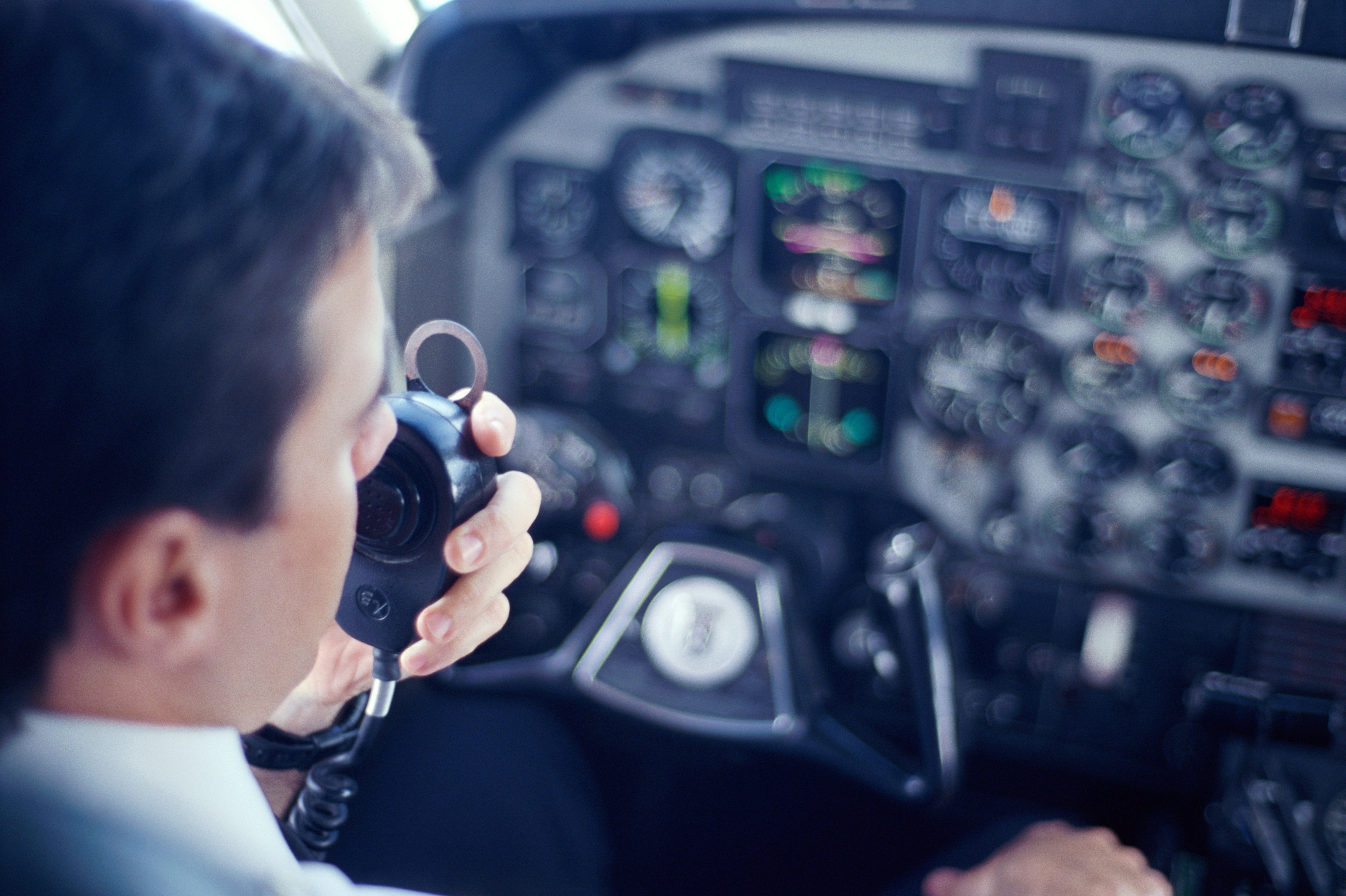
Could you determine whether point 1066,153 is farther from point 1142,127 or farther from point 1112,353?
point 1112,353

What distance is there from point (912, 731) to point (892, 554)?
0.60 metres

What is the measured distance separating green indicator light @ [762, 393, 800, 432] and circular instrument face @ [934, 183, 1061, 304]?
366mm

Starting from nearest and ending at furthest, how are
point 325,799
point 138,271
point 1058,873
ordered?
1. point 138,271
2. point 325,799
3. point 1058,873

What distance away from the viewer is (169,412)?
1.82ft

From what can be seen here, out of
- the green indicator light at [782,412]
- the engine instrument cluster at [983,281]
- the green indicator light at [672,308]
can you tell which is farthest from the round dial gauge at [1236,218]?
the green indicator light at [672,308]

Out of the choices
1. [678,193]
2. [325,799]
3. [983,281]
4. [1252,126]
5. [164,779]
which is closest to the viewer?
[164,779]

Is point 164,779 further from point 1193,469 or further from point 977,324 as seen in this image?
point 1193,469

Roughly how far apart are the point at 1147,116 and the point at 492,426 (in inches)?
49.9

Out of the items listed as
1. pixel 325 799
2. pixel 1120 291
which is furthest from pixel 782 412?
pixel 325 799

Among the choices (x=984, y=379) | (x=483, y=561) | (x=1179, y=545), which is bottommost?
(x=1179, y=545)

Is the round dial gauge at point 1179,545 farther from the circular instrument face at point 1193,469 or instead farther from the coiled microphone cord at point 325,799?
the coiled microphone cord at point 325,799

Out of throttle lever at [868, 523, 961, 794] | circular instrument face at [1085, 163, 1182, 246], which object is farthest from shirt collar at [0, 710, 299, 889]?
circular instrument face at [1085, 163, 1182, 246]

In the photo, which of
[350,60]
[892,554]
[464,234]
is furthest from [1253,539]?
[350,60]

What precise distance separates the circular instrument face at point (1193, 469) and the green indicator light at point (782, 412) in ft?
2.06
